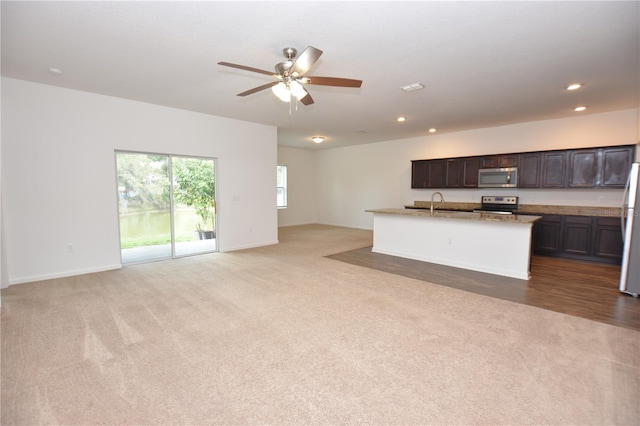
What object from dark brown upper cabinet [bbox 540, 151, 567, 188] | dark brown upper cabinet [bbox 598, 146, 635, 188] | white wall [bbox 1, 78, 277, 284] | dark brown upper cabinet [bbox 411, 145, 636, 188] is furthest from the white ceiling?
dark brown upper cabinet [bbox 540, 151, 567, 188]

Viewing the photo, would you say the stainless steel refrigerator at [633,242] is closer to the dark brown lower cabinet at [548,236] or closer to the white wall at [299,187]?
the dark brown lower cabinet at [548,236]

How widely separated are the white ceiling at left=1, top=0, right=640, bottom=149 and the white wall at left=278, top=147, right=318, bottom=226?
5.00 metres

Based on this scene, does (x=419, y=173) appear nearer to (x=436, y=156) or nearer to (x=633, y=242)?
(x=436, y=156)

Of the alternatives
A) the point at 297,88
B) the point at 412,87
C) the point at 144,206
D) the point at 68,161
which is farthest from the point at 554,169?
the point at 68,161

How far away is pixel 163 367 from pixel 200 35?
2.91m

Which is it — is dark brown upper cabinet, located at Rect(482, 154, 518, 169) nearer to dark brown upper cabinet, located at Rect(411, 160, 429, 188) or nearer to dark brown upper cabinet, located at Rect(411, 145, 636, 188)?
dark brown upper cabinet, located at Rect(411, 145, 636, 188)

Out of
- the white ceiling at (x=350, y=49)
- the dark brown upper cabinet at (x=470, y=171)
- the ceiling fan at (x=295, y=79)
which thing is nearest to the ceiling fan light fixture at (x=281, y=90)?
the ceiling fan at (x=295, y=79)

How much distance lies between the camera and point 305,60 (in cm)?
253

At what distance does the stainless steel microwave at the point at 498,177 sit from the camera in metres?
6.14

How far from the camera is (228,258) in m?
5.57

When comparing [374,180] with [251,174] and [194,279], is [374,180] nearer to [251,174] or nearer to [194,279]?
[251,174]

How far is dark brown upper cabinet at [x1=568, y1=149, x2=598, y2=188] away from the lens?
5293 mm

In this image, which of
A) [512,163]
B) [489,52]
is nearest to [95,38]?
[489,52]

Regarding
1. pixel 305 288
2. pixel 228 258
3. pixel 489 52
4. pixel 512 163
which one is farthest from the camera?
pixel 512 163
